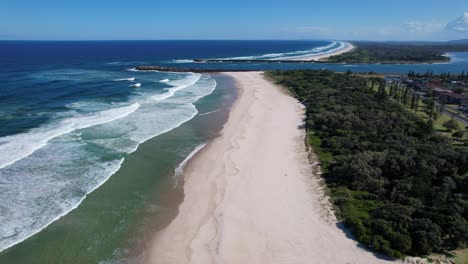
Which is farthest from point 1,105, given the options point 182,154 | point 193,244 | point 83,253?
point 193,244

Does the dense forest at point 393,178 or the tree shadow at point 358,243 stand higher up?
the dense forest at point 393,178

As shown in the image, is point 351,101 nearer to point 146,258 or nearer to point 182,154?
point 182,154

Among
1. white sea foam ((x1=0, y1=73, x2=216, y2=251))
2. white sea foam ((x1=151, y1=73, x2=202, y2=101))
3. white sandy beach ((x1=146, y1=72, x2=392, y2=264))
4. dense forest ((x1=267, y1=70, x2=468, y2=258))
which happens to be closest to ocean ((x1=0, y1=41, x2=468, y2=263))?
white sea foam ((x1=0, y1=73, x2=216, y2=251))

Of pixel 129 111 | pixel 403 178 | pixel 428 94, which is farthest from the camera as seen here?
pixel 428 94

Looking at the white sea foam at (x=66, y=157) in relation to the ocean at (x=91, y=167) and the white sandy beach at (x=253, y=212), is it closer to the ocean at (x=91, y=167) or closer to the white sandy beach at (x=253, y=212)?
the ocean at (x=91, y=167)

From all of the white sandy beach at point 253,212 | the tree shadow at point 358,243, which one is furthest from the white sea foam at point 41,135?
the tree shadow at point 358,243

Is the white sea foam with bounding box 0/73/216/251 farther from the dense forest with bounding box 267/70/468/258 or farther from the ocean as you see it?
the dense forest with bounding box 267/70/468/258

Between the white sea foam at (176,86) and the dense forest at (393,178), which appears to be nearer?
the dense forest at (393,178)
